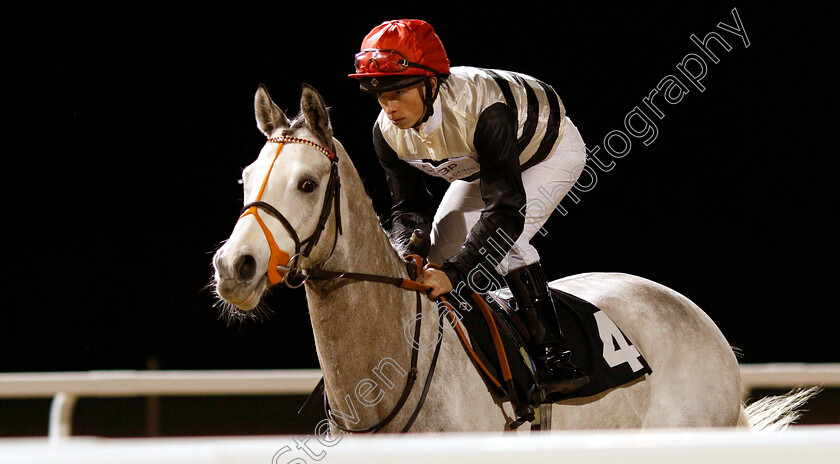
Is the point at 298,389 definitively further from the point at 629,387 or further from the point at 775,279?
the point at 775,279

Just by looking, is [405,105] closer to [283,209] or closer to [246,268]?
[283,209]

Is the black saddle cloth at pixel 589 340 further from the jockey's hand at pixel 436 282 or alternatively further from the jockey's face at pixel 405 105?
the jockey's face at pixel 405 105

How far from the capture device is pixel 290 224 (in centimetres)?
→ 157

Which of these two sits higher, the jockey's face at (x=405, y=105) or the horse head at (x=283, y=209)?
the jockey's face at (x=405, y=105)

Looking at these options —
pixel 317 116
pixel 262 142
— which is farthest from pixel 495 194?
pixel 262 142

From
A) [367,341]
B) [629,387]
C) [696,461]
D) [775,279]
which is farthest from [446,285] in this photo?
[775,279]

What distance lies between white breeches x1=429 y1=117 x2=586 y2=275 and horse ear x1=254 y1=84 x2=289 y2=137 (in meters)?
0.67

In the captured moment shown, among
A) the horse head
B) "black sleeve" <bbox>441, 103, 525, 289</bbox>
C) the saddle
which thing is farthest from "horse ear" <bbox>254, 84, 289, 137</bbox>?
"black sleeve" <bbox>441, 103, 525, 289</bbox>

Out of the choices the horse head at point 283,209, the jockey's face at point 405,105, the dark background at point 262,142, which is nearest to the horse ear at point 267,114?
the horse head at point 283,209

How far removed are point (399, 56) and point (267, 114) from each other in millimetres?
351

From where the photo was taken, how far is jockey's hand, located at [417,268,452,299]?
5.91ft

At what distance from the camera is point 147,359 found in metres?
4.51

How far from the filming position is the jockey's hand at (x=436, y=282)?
180 centimetres

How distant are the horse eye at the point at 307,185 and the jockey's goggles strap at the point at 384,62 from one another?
377 millimetres
